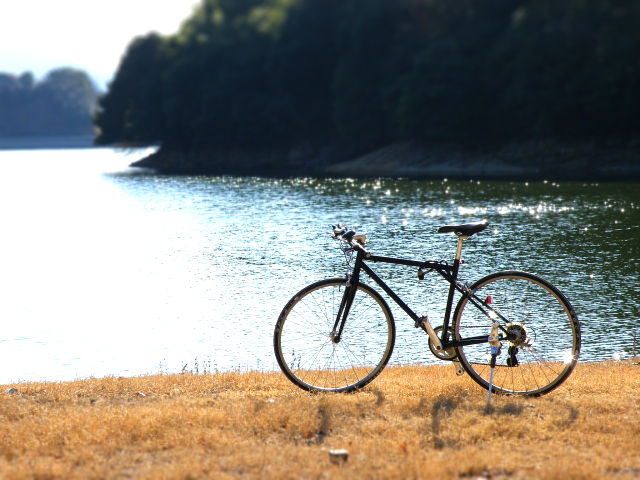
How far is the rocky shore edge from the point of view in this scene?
68688 mm

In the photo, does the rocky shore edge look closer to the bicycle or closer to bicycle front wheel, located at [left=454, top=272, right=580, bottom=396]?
bicycle front wheel, located at [left=454, top=272, right=580, bottom=396]

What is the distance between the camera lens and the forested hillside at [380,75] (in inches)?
2719

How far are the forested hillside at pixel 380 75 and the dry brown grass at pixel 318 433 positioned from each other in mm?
60765

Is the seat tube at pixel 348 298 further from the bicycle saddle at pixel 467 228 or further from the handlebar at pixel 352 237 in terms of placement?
the bicycle saddle at pixel 467 228

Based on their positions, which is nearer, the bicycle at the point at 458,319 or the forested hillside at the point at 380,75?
the bicycle at the point at 458,319

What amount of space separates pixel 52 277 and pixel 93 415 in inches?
809

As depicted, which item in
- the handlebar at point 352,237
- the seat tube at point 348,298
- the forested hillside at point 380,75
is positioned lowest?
the seat tube at point 348,298

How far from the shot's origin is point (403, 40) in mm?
87438

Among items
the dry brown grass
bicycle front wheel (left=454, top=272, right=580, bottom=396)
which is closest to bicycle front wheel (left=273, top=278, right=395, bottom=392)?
the dry brown grass

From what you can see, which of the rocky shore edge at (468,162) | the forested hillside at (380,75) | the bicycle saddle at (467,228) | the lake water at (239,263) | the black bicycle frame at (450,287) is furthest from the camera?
the forested hillside at (380,75)

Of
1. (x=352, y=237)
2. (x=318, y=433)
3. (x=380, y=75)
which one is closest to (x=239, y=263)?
(x=352, y=237)

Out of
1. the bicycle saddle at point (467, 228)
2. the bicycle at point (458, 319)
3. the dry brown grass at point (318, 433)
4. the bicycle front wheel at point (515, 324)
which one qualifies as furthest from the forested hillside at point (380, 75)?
the dry brown grass at point (318, 433)

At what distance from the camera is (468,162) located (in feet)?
258

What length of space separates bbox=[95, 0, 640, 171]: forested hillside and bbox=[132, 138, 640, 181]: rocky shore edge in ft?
4.63
